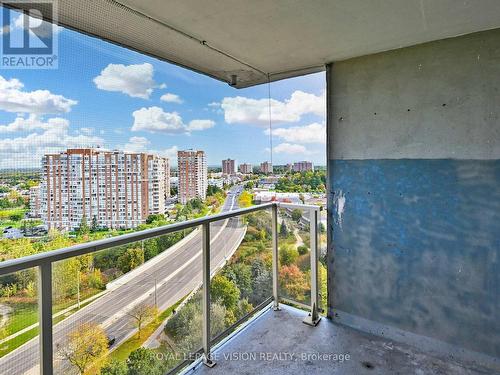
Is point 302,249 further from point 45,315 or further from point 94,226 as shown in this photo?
point 45,315

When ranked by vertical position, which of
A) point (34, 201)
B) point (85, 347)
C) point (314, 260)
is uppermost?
point (34, 201)

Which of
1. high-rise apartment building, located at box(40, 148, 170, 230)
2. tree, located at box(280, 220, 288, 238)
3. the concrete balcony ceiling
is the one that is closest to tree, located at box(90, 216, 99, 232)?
high-rise apartment building, located at box(40, 148, 170, 230)

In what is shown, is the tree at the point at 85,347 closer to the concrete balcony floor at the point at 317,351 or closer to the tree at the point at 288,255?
the concrete balcony floor at the point at 317,351

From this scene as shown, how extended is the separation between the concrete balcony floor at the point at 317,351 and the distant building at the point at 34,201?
5.15ft

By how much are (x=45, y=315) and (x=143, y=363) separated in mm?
774

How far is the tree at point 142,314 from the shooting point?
1696mm

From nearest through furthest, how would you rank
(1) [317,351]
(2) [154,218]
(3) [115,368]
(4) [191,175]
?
(3) [115,368]
(2) [154,218]
(1) [317,351]
(4) [191,175]

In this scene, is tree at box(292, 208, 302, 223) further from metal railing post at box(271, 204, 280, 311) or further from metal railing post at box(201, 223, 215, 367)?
metal railing post at box(201, 223, 215, 367)

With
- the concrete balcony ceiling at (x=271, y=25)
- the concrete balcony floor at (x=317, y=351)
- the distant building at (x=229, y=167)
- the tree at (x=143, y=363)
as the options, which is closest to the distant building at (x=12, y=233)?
the tree at (x=143, y=363)

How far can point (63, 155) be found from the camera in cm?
198

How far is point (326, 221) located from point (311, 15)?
70.8 inches

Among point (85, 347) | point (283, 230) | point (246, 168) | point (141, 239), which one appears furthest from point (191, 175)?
point (85, 347)

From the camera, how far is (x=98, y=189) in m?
2.14

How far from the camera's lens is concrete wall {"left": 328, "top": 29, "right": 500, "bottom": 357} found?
2.00 m
